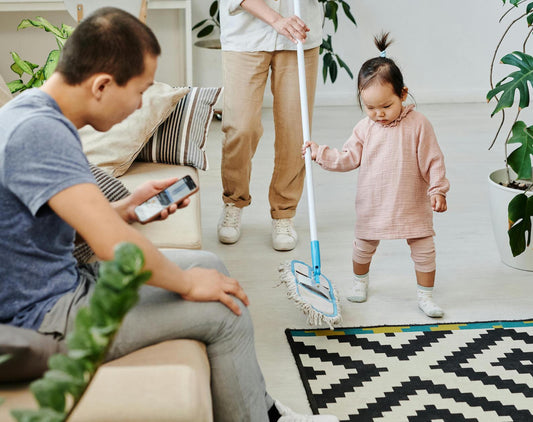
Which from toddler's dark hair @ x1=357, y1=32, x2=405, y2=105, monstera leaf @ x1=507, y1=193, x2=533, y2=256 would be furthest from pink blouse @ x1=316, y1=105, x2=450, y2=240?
monstera leaf @ x1=507, y1=193, x2=533, y2=256

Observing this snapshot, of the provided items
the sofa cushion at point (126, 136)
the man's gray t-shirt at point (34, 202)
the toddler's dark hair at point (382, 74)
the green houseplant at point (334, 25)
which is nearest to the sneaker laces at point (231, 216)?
the sofa cushion at point (126, 136)

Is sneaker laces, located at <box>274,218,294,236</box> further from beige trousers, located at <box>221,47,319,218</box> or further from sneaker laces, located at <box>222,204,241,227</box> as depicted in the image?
sneaker laces, located at <box>222,204,241,227</box>

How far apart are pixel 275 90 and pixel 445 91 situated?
9.41 feet

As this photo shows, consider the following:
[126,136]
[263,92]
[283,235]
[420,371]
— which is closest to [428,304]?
[420,371]

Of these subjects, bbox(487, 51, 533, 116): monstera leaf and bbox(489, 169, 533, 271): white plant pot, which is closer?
bbox(487, 51, 533, 116): monstera leaf

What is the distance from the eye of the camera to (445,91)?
5184 mm

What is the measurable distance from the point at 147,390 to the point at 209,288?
314mm

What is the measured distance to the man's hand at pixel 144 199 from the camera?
149 cm

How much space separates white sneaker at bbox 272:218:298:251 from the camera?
2711 mm

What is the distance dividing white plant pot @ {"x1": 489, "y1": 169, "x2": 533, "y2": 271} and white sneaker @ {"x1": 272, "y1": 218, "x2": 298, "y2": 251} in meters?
0.75

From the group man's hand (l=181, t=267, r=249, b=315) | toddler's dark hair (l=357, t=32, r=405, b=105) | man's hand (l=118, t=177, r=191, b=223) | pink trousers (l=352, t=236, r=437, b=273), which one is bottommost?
pink trousers (l=352, t=236, r=437, b=273)

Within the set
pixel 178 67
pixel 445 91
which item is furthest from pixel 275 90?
pixel 445 91

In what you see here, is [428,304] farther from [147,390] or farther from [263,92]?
[147,390]

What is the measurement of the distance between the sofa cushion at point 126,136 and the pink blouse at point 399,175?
1.77ft
